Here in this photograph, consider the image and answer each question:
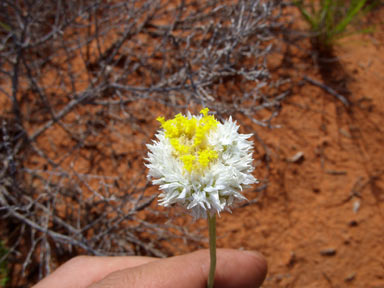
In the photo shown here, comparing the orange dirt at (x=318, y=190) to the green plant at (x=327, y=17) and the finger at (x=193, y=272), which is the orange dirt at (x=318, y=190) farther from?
the finger at (x=193, y=272)

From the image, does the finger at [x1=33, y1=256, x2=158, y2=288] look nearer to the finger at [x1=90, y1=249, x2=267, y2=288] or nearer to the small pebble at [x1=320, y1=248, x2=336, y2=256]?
the finger at [x1=90, y1=249, x2=267, y2=288]

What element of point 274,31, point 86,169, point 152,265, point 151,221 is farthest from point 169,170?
point 274,31

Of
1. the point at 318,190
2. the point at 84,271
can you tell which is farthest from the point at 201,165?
the point at 318,190

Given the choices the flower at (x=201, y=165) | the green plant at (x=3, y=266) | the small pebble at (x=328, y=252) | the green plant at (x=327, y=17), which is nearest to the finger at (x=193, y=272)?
the flower at (x=201, y=165)

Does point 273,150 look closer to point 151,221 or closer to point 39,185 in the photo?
point 151,221

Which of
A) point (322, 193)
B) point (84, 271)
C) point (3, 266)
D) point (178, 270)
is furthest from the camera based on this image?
point (322, 193)

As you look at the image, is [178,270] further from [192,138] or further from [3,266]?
[3,266]

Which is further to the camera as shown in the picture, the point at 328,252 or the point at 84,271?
the point at 328,252
